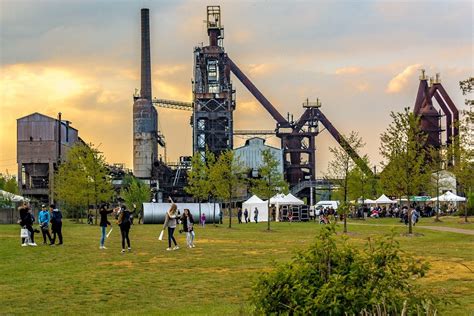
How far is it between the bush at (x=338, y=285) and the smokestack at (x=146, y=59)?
366ft

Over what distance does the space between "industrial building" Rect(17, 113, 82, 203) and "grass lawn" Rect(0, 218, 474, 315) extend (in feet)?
237

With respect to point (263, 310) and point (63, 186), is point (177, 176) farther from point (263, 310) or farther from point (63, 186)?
point (263, 310)

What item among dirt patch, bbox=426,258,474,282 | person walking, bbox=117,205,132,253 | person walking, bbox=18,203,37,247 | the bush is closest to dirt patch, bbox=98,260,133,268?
person walking, bbox=117,205,132,253

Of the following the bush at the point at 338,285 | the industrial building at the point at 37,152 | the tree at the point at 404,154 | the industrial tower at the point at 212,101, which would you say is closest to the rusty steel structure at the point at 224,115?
the industrial tower at the point at 212,101

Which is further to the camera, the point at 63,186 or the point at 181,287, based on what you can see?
the point at 63,186

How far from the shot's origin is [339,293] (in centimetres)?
938

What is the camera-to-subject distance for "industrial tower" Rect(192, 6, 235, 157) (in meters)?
117

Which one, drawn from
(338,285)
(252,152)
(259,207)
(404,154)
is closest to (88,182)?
(259,207)

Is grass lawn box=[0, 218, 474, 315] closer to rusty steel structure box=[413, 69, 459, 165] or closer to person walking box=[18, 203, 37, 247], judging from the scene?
person walking box=[18, 203, 37, 247]

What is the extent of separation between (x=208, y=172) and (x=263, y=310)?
58396 mm

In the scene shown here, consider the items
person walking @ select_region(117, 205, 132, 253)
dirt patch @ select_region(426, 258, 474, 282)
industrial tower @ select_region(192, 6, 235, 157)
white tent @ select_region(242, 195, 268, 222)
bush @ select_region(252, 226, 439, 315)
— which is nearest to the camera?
bush @ select_region(252, 226, 439, 315)

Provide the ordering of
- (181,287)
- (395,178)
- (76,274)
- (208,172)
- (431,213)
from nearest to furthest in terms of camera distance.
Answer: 1. (181,287)
2. (76,274)
3. (395,178)
4. (208,172)
5. (431,213)

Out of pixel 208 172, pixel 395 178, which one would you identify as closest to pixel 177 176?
pixel 208 172

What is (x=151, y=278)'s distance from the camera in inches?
789
